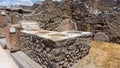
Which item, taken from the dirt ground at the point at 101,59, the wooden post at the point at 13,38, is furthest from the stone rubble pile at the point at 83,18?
the wooden post at the point at 13,38

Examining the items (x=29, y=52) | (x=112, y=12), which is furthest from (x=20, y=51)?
(x=112, y=12)

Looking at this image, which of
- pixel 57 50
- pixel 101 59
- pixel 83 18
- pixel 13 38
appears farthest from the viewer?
pixel 83 18

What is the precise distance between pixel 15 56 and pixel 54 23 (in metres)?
3.41

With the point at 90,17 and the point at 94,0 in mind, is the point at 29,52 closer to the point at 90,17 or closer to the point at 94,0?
the point at 90,17

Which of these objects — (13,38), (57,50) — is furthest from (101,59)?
(13,38)

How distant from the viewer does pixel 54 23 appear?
31.9 feet

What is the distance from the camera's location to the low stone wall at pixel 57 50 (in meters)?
4.93

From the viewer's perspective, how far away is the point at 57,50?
4906 mm

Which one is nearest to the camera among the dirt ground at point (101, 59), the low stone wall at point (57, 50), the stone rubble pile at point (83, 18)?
the low stone wall at point (57, 50)

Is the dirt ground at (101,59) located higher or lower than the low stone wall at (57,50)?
lower

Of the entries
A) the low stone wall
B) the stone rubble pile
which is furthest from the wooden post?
the stone rubble pile

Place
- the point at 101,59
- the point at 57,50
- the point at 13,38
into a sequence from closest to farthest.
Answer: the point at 57,50
the point at 101,59
the point at 13,38

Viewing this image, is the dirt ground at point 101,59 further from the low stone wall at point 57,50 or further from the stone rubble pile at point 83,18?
the stone rubble pile at point 83,18

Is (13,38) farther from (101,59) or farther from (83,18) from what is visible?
(83,18)
